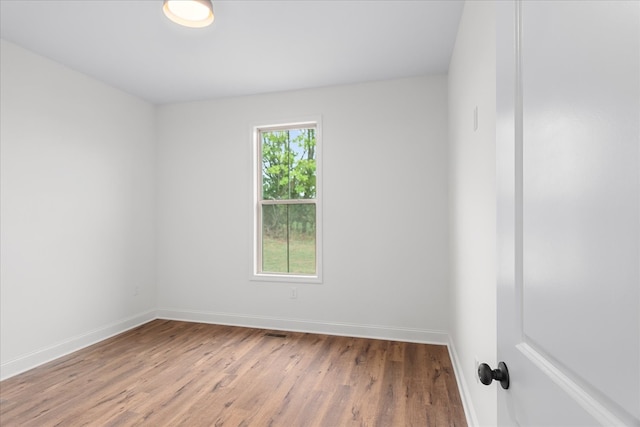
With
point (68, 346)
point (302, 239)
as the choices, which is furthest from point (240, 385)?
point (68, 346)

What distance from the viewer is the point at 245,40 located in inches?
107

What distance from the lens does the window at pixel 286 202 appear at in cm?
384

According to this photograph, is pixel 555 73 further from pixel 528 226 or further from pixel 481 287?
pixel 481 287

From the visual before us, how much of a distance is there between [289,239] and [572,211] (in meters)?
3.50

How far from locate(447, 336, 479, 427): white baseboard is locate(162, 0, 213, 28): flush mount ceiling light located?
9.51ft

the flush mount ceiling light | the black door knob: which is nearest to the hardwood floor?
the black door knob

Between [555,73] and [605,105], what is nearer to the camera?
[605,105]

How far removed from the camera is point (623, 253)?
42cm

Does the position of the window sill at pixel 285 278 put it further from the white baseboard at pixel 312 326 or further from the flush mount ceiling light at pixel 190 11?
the flush mount ceiling light at pixel 190 11

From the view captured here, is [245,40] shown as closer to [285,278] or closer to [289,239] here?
[289,239]

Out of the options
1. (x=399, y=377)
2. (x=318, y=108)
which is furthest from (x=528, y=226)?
(x=318, y=108)

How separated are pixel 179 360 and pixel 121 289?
1.33 metres

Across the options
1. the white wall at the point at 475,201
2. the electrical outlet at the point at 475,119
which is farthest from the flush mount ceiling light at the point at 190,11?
the electrical outlet at the point at 475,119

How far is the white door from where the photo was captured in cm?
42
